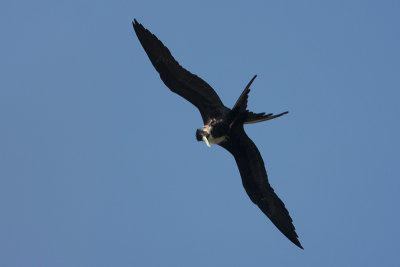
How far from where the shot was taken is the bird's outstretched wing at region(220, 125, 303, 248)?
12.8 metres

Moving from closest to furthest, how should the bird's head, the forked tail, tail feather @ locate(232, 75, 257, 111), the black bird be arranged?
tail feather @ locate(232, 75, 257, 111) < the forked tail < the black bird < the bird's head

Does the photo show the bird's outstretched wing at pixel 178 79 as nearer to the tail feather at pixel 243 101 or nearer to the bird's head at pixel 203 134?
the bird's head at pixel 203 134

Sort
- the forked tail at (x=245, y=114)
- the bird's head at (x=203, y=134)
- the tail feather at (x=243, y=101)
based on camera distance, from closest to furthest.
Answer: the tail feather at (x=243, y=101) < the forked tail at (x=245, y=114) < the bird's head at (x=203, y=134)

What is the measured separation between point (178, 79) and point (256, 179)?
9.49 ft

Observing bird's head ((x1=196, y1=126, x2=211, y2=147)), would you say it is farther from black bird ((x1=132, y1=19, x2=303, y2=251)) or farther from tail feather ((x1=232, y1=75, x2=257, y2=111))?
tail feather ((x1=232, y1=75, x2=257, y2=111))

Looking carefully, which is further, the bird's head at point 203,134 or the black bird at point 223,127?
the bird's head at point 203,134

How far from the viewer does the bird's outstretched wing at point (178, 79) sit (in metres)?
12.6

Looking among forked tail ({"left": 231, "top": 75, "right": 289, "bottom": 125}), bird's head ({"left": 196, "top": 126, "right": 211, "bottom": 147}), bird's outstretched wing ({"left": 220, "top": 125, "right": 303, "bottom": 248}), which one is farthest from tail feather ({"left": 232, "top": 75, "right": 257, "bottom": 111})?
bird's head ({"left": 196, "top": 126, "right": 211, "bottom": 147})

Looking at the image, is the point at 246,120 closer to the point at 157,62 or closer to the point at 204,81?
the point at 204,81

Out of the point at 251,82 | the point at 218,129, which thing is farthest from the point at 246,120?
the point at 251,82

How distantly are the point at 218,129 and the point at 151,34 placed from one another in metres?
2.53

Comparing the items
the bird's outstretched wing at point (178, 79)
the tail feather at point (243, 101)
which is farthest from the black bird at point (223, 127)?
the tail feather at point (243, 101)

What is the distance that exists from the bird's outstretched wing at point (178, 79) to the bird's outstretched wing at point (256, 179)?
0.82 meters

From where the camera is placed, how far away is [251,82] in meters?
10.9
